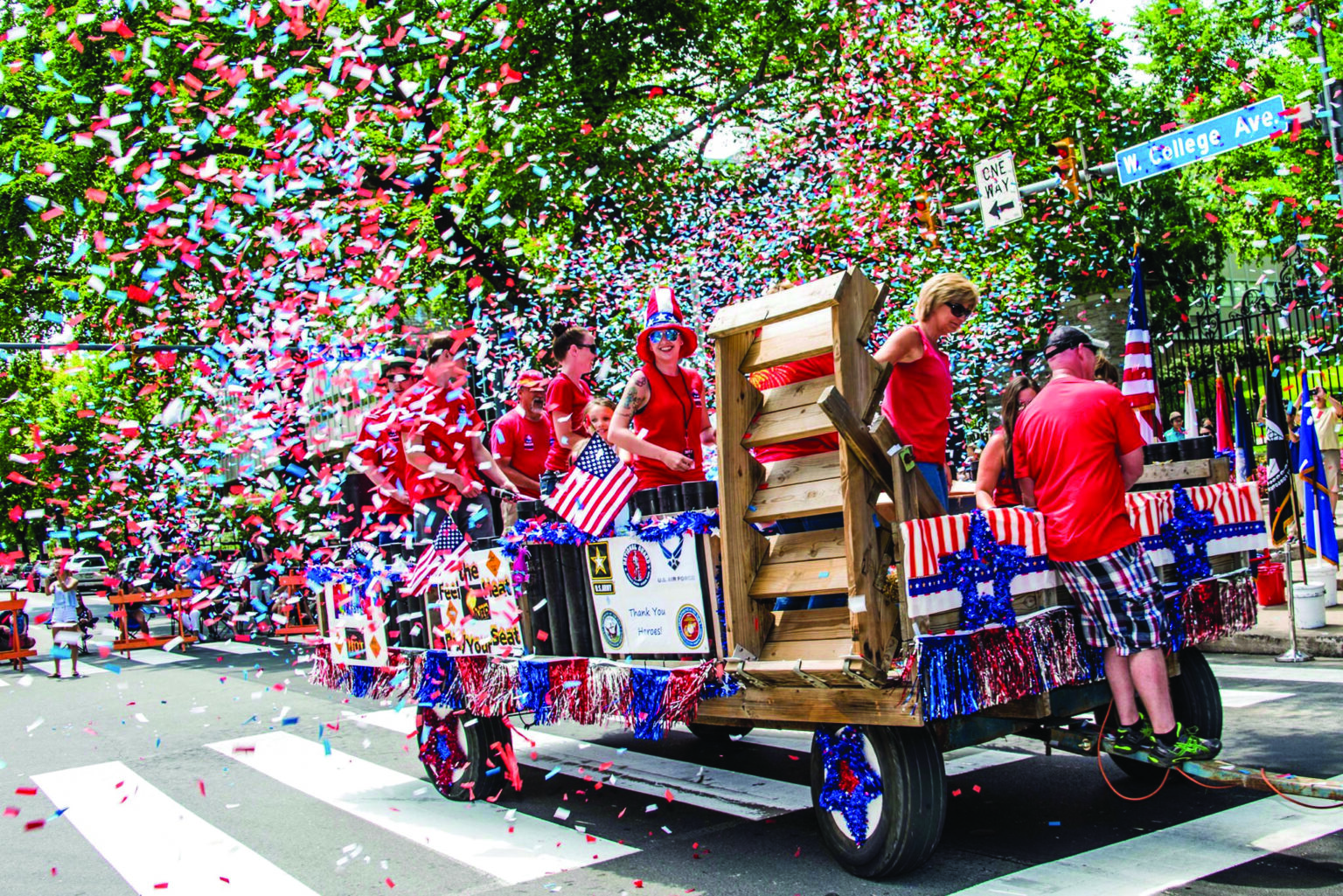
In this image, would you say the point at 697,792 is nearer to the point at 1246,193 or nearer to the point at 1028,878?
the point at 1028,878

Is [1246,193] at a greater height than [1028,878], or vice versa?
[1246,193]

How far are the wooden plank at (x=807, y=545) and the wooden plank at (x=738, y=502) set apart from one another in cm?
6

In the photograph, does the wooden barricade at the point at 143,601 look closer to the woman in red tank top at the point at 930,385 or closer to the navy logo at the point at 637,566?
the navy logo at the point at 637,566

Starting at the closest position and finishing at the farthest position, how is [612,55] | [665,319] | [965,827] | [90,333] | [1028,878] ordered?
[1028,878], [965,827], [665,319], [612,55], [90,333]

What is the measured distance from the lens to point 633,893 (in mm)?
4836

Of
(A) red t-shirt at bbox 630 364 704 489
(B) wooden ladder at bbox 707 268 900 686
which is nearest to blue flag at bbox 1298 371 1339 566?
(A) red t-shirt at bbox 630 364 704 489

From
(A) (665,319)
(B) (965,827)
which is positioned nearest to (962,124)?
(A) (665,319)

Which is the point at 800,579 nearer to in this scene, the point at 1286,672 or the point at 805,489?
the point at 805,489

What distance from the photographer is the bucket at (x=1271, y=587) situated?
11.1 meters

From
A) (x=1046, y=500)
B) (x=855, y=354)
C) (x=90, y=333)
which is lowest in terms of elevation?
(x=1046, y=500)

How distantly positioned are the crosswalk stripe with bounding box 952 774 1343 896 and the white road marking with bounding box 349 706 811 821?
1.69 metres

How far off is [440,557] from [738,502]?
2.30 meters

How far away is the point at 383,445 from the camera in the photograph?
730 cm

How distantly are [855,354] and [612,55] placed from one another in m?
11.9
